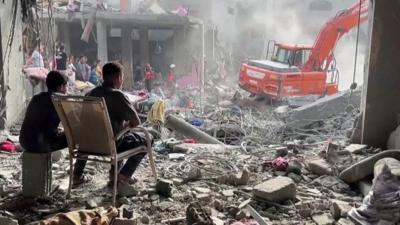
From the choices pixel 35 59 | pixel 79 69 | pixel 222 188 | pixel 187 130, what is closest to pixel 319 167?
pixel 222 188

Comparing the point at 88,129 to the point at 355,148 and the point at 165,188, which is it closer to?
the point at 165,188

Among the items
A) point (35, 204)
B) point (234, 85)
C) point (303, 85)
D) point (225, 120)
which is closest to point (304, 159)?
point (35, 204)

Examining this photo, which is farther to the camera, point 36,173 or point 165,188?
point 165,188

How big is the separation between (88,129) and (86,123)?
65 mm

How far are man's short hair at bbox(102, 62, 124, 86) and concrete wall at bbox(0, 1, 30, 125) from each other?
12.6 feet

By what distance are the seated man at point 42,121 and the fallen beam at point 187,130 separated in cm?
434

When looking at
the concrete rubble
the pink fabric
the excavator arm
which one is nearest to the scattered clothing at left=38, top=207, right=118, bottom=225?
the concrete rubble

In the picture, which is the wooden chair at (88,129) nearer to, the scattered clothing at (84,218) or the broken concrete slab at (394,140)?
the scattered clothing at (84,218)

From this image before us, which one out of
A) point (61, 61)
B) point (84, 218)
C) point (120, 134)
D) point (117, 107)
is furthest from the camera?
point (61, 61)

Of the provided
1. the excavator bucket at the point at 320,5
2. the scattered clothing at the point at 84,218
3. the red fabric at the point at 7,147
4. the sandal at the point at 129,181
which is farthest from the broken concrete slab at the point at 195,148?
the excavator bucket at the point at 320,5

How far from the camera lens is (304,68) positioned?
15.2m

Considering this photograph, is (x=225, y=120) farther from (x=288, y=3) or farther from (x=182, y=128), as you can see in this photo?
(x=288, y=3)

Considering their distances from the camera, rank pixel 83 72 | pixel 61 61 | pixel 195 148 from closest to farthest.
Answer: pixel 195 148, pixel 61 61, pixel 83 72

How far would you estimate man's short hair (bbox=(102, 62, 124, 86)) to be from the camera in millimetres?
4496
